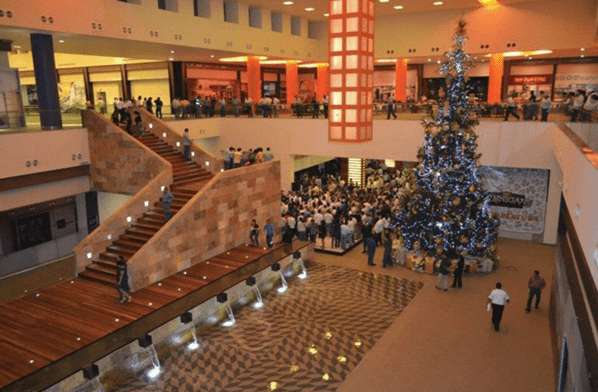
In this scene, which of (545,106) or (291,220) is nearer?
(291,220)

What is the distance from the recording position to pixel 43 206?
17891 millimetres

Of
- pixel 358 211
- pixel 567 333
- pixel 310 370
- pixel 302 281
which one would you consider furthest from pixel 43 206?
pixel 567 333

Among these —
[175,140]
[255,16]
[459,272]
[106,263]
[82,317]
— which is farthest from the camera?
[255,16]

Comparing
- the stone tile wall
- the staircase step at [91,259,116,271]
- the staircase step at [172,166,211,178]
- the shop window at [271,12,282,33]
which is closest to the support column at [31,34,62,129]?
the stone tile wall

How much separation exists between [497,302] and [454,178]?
16.0 feet

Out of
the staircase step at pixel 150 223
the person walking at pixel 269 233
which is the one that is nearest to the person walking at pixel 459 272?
the person walking at pixel 269 233

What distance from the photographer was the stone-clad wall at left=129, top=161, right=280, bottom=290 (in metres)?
12.7

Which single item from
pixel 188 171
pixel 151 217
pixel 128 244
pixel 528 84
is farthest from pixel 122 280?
pixel 528 84

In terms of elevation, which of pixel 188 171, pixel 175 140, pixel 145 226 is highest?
pixel 175 140

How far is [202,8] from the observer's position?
21.1 meters

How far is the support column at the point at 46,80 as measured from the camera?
50.5 ft

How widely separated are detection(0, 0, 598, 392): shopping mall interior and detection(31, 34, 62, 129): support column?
60 millimetres

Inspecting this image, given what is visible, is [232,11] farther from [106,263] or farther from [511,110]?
[106,263]

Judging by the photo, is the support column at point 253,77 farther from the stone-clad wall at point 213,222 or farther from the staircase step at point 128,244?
the staircase step at point 128,244
